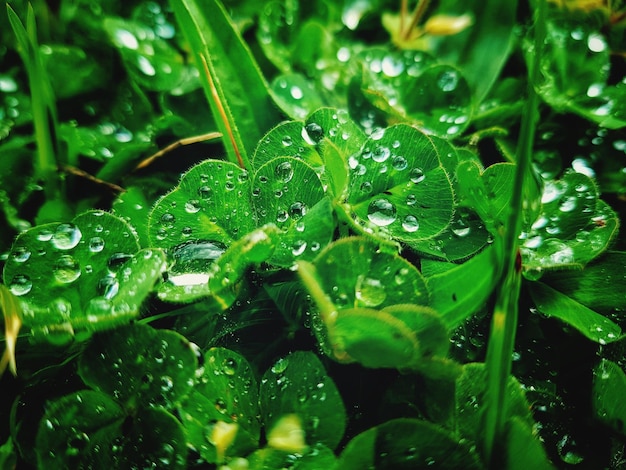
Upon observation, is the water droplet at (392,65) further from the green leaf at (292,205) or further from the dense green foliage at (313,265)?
the green leaf at (292,205)

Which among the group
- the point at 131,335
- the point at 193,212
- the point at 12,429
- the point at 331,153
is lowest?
the point at 12,429

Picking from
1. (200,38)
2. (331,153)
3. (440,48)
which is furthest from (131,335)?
(440,48)

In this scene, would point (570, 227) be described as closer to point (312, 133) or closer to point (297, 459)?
point (312, 133)

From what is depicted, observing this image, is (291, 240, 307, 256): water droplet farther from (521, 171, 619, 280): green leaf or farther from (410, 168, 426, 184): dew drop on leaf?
(521, 171, 619, 280): green leaf

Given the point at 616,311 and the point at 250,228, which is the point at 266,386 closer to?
the point at 250,228

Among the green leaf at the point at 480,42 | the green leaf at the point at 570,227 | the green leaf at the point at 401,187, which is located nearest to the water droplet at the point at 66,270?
the green leaf at the point at 401,187

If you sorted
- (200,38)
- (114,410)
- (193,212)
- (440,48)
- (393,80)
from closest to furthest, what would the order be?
1. (114,410)
2. (193,212)
3. (200,38)
4. (393,80)
5. (440,48)
